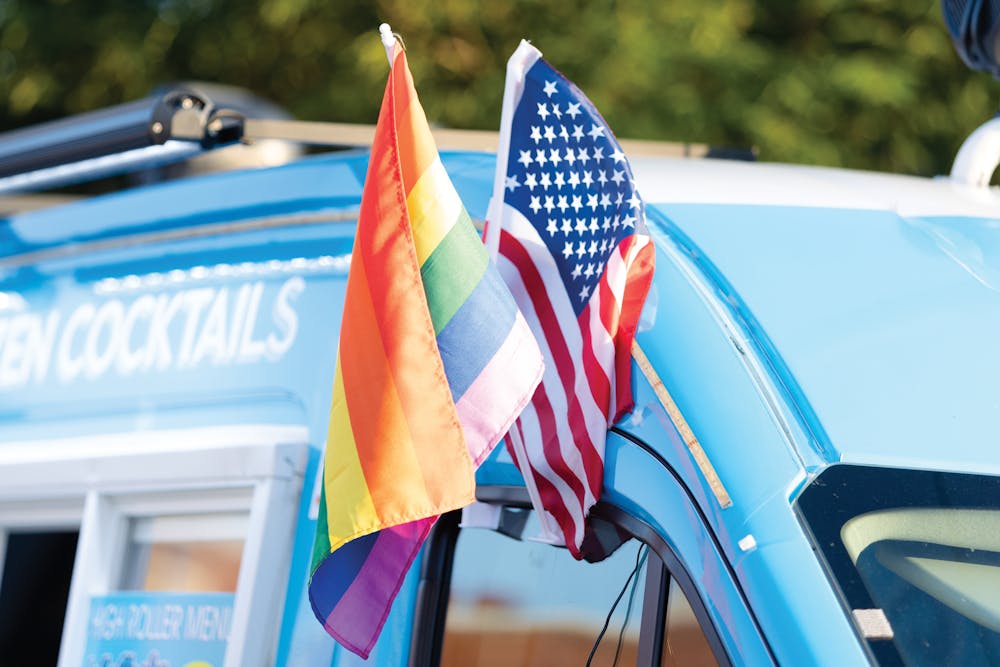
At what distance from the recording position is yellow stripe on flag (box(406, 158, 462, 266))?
231cm

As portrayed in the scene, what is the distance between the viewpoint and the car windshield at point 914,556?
6.34 ft

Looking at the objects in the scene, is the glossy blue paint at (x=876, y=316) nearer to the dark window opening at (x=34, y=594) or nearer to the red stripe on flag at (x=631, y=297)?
the red stripe on flag at (x=631, y=297)

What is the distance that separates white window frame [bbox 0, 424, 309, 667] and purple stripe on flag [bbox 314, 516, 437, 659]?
46cm

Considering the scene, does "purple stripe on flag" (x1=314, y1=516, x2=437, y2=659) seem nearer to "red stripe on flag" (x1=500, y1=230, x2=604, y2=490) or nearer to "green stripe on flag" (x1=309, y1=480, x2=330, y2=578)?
"green stripe on flag" (x1=309, y1=480, x2=330, y2=578)

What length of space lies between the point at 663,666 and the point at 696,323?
19.3 inches

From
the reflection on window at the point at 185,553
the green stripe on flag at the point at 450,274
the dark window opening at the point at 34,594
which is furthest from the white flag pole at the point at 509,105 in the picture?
the dark window opening at the point at 34,594

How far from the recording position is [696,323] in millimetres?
2240

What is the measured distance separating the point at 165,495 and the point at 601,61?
5.46m

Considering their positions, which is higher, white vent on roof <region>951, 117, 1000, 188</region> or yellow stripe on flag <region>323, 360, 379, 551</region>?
white vent on roof <region>951, 117, 1000, 188</region>

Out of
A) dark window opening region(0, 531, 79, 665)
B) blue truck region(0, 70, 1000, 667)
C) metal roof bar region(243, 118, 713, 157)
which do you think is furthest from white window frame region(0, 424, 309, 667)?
metal roof bar region(243, 118, 713, 157)

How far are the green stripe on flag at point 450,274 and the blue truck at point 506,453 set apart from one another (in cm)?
27

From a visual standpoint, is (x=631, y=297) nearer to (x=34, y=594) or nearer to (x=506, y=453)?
(x=506, y=453)

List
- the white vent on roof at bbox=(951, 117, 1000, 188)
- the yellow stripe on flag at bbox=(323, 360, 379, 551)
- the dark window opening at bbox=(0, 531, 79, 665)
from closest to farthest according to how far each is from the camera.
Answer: the yellow stripe on flag at bbox=(323, 360, 379, 551) < the white vent on roof at bbox=(951, 117, 1000, 188) < the dark window opening at bbox=(0, 531, 79, 665)

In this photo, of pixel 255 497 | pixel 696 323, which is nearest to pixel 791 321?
pixel 696 323
